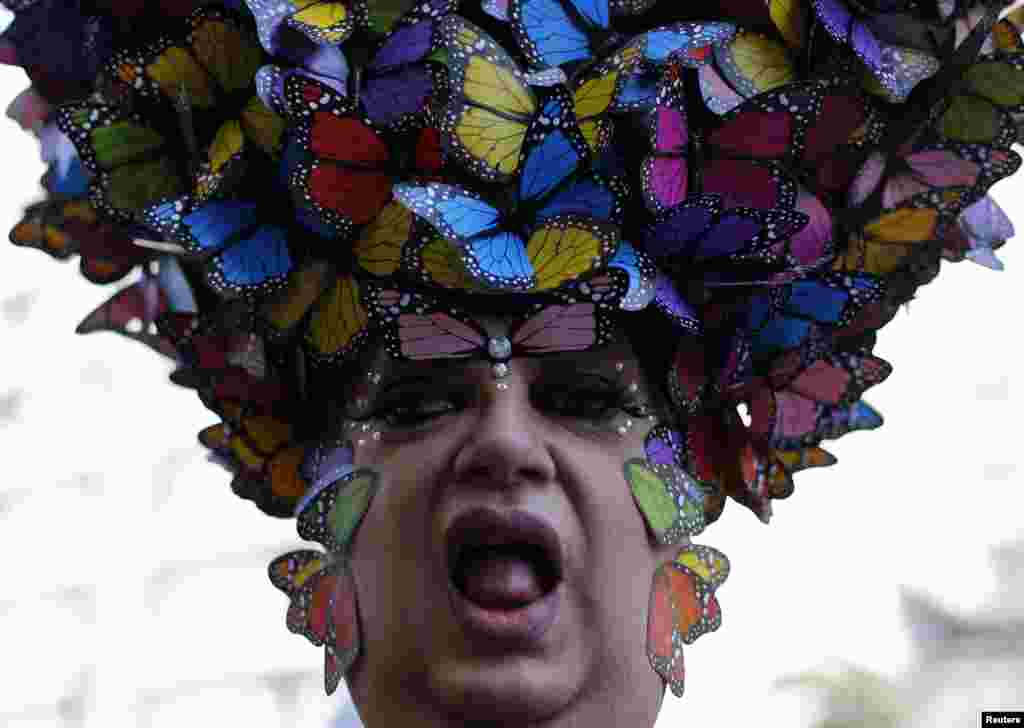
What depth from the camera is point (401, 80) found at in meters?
1.90

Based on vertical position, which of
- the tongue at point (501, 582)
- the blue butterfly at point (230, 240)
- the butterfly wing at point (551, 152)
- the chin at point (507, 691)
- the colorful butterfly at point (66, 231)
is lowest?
the chin at point (507, 691)

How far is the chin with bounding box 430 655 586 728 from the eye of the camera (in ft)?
5.67

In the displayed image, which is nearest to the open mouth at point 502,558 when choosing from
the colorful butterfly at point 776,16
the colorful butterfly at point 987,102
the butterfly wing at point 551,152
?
the butterfly wing at point 551,152

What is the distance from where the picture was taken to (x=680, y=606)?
6.41ft

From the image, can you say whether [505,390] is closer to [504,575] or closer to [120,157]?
[504,575]

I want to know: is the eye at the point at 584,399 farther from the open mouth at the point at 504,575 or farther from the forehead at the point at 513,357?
the open mouth at the point at 504,575

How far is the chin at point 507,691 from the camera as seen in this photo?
1729 millimetres

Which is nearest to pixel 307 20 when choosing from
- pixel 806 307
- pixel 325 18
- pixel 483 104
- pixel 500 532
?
pixel 325 18

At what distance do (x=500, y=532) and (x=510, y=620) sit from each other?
111 millimetres

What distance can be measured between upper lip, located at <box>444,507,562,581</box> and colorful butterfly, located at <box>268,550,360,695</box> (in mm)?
193

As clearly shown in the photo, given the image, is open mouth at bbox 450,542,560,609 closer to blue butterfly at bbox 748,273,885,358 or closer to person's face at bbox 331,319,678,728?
person's face at bbox 331,319,678,728

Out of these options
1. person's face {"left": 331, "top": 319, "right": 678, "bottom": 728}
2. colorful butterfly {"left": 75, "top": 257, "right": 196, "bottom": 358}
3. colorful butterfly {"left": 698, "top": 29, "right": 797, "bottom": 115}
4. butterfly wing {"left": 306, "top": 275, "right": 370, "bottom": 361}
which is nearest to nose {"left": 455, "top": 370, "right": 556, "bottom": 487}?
person's face {"left": 331, "top": 319, "right": 678, "bottom": 728}

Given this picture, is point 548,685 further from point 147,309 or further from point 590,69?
point 147,309

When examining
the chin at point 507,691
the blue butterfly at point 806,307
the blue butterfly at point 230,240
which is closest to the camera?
the chin at point 507,691
